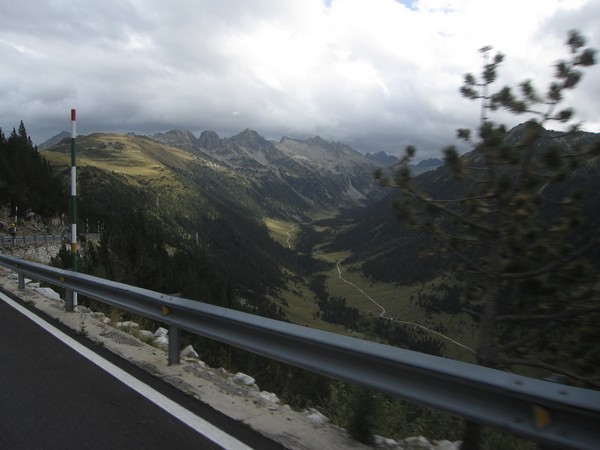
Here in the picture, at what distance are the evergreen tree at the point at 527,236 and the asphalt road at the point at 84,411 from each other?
3.12 metres

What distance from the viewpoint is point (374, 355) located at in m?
3.74

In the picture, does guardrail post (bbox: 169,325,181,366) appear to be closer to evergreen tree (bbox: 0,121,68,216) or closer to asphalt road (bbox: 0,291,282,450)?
asphalt road (bbox: 0,291,282,450)

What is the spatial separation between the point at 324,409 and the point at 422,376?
2617mm

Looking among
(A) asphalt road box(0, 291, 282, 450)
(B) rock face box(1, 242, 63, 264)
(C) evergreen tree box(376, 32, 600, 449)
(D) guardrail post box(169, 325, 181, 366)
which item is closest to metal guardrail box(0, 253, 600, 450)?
(D) guardrail post box(169, 325, 181, 366)

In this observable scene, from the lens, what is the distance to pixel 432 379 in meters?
3.45

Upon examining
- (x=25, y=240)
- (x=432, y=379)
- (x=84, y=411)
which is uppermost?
(x=432, y=379)

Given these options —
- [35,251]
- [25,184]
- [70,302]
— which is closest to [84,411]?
[70,302]

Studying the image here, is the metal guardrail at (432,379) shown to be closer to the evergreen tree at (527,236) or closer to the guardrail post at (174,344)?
the guardrail post at (174,344)

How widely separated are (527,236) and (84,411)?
17.4ft

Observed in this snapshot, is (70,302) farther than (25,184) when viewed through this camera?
No

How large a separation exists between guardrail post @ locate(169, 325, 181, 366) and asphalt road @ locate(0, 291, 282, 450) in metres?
0.53

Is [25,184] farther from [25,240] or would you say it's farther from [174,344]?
[174,344]

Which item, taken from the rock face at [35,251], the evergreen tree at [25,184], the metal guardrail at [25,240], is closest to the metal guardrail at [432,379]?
the rock face at [35,251]

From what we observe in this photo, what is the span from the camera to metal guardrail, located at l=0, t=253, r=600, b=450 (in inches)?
110
